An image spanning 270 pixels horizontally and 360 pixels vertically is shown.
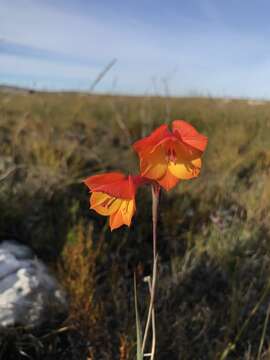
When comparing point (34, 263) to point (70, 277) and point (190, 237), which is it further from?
point (190, 237)

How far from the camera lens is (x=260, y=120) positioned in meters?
7.27

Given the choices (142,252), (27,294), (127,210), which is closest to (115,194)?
(127,210)

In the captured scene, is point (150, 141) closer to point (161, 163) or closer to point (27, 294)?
point (161, 163)

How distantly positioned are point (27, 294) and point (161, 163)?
5.56 ft

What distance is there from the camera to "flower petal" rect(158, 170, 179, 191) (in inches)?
42.9

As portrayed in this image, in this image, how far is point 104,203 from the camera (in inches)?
48.6

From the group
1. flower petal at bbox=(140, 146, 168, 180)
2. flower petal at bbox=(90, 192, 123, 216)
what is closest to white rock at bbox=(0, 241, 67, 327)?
flower petal at bbox=(90, 192, 123, 216)

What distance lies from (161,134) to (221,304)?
2055 mm

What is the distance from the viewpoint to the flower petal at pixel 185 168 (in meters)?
1.11

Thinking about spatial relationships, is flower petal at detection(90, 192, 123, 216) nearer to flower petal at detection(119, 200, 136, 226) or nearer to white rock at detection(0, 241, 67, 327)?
flower petal at detection(119, 200, 136, 226)

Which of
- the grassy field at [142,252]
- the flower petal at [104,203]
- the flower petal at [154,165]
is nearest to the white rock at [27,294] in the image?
the grassy field at [142,252]

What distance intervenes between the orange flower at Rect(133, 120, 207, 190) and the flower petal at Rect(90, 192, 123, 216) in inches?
6.5

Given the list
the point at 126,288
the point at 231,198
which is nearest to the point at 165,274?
the point at 126,288

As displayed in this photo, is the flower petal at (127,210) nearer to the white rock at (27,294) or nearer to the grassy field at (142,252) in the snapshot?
the grassy field at (142,252)
